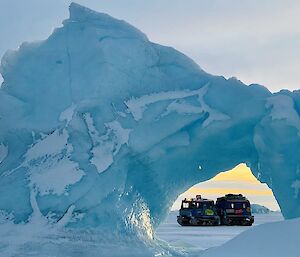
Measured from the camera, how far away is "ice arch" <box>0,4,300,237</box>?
969 centimetres

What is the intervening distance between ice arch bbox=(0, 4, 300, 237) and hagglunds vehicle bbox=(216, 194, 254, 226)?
23.4 meters

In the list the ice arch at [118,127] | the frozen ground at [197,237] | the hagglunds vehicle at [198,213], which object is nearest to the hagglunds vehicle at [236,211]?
the hagglunds vehicle at [198,213]

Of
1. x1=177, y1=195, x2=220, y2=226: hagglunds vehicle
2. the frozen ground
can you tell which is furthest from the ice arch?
x1=177, y1=195, x2=220, y2=226: hagglunds vehicle

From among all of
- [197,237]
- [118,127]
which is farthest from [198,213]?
[118,127]

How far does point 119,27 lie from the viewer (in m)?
11.2

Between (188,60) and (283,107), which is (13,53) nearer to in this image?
(188,60)

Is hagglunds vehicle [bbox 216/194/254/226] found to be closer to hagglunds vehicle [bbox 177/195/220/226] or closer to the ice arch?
hagglunds vehicle [bbox 177/195/220/226]

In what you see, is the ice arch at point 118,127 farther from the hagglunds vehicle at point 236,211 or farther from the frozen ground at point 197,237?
the hagglunds vehicle at point 236,211

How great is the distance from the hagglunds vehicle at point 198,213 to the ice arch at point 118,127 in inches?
888

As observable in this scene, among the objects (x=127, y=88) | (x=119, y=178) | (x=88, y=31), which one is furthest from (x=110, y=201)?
(x=88, y=31)

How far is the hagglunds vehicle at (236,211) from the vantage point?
114 ft

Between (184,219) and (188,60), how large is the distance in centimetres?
2398

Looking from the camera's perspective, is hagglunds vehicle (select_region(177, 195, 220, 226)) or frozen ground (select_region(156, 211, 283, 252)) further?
hagglunds vehicle (select_region(177, 195, 220, 226))

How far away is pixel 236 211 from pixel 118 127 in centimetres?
2568
